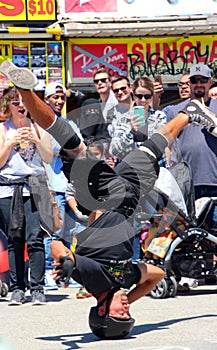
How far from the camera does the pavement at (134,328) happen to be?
6.27 meters

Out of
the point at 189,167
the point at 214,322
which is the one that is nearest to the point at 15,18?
the point at 189,167

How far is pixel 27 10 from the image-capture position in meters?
17.0

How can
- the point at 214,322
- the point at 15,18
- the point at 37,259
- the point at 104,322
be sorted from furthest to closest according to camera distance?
the point at 15,18, the point at 37,259, the point at 214,322, the point at 104,322

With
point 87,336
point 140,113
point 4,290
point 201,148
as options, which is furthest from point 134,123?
point 87,336

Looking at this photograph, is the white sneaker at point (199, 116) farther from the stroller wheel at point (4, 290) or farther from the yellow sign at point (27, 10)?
the yellow sign at point (27, 10)

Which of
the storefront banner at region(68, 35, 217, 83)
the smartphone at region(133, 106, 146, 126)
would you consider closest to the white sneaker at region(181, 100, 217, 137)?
the smartphone at region(133, 106, 146, 126)

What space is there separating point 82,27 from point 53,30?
23.0 inches

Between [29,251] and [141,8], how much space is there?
10024mm

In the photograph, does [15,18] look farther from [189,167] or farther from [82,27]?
[189,167]

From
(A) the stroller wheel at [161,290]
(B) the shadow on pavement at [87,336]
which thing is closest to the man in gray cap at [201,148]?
(A) the stroller wheel at [161,290]

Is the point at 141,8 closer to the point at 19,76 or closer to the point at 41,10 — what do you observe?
the point at 41,10

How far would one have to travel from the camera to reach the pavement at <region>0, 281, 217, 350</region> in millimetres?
6273

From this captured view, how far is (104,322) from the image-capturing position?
6.58m

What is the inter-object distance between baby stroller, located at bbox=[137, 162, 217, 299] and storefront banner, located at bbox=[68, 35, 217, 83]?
8.75 m
